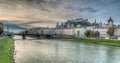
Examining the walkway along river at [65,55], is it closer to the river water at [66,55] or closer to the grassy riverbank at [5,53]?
the river water at [66,55]

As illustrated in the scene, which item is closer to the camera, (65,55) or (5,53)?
(5,53)

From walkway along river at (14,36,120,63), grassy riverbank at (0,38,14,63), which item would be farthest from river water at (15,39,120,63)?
grassy riverbank at (0,38,14,63)

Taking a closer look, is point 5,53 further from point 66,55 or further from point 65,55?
point 66,55

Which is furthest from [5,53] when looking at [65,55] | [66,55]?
[66,55]

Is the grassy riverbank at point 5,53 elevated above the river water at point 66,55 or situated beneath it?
elevated above

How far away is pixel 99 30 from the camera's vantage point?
158m

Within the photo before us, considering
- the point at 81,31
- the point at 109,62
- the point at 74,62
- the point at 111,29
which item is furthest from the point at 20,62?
the point at 81,31

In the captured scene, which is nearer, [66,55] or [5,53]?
[5,53]

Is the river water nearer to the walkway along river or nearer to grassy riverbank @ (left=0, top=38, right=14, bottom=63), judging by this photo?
the walkway along river

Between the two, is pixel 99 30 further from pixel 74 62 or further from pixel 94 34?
pixel 74 62

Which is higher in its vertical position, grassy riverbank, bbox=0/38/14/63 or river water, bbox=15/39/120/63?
grassy riverbank, bbox=0/38/14/63

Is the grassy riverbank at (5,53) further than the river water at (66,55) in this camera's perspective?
No

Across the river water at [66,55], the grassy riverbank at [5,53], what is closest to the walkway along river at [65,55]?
the river water at [66,55]

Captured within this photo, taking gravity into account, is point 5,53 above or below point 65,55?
above
